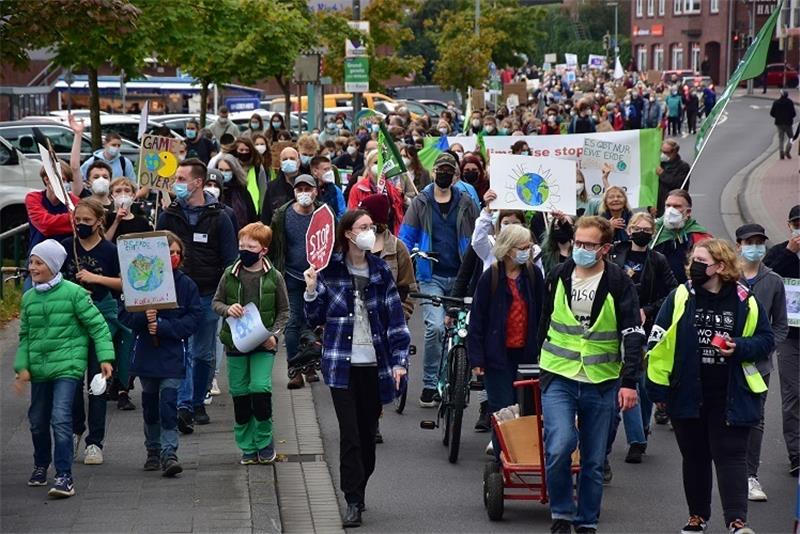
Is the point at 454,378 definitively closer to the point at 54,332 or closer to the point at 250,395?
the point at 250,395

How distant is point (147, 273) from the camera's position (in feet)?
30.4

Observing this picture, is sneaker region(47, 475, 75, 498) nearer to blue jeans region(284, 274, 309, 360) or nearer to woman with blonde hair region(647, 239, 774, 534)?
woman with blonde hair region(647, 239, 774, 534)

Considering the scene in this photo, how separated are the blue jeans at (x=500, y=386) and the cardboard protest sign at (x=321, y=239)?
162 centimetres

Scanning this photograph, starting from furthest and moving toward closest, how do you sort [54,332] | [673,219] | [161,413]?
[673,219]
[161,413]
[54,332]

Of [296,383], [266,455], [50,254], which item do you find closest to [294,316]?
[296,383]

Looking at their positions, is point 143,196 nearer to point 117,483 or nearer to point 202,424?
point 202,424

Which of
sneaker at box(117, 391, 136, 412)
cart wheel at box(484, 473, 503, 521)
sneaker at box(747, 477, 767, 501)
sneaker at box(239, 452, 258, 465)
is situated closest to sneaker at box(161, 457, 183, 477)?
sneaker at box(239, 452, 258, 465)

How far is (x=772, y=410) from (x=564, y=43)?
292 ft

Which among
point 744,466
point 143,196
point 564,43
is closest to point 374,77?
point 143,196

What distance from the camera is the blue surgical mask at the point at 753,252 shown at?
905cm

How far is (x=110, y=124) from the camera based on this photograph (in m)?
32.5

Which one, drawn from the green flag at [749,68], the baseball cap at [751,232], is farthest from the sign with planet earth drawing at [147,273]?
the green flag at [749,68]

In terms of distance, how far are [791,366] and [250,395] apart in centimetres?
353

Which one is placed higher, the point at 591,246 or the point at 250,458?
the point at 591,246
